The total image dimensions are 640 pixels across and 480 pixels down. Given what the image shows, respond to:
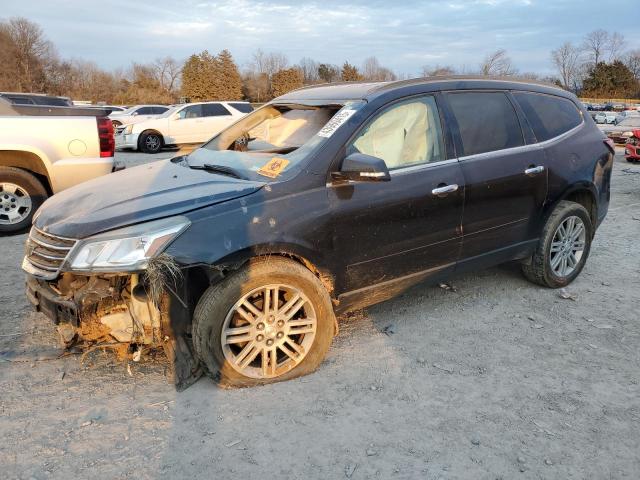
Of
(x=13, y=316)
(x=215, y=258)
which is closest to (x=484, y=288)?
(x=215, y=258)

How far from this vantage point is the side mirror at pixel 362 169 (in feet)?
10.2

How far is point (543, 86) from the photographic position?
467 cm

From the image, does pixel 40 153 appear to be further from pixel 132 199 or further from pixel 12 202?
pixel 132 199

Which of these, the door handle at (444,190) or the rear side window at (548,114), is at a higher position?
the rear side window at (548,114)

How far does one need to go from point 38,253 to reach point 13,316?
51.3 inches

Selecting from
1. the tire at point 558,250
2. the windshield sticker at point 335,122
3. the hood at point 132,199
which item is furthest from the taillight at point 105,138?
the tire at point 558,250

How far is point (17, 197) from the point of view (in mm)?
6488

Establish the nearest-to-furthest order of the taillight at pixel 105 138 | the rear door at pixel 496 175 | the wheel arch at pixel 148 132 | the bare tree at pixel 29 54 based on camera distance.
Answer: the rear door at pixel 496 175, the taillight at pixel 105 138, the wheel arch at pixel 148 132, the bare tree at pixel 29 54

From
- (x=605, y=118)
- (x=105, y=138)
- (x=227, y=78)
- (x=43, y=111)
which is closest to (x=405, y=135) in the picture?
(x=105, y=138)

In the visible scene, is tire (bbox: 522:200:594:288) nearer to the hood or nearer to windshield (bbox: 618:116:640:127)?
the hood

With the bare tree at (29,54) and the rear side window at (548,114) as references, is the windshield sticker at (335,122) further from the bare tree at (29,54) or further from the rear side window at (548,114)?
the bare tree at (29,54)

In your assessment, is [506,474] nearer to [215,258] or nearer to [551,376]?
[551,376]

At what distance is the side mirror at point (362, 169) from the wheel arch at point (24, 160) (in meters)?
4.78

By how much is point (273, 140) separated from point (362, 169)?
1115 mm
